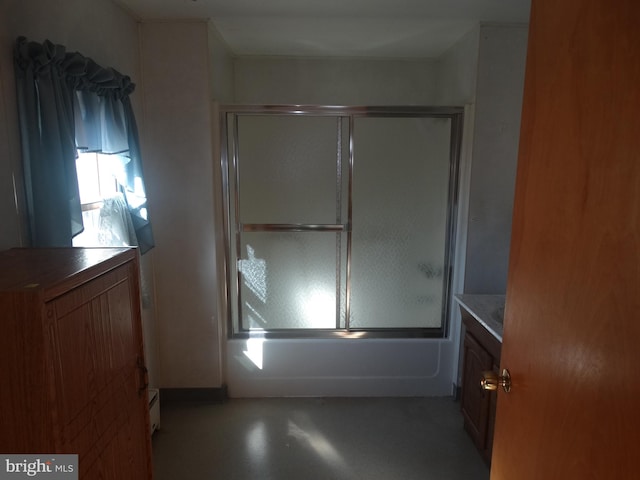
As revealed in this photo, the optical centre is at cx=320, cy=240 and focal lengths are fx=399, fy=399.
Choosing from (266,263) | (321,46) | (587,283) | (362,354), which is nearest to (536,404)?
(587,283)

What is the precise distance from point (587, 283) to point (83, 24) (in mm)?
2071

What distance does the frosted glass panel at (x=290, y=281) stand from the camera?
2.79m

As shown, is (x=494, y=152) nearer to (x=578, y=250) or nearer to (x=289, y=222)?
(x=289, y=222)

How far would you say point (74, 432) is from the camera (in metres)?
0.94

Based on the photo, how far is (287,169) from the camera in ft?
8.87

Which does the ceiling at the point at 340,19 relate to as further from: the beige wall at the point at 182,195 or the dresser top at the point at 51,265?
the dresser top at the point at 51,265

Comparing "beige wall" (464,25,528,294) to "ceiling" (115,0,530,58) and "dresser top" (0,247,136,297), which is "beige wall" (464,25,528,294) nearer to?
"ceiling" (115,0,530,58)

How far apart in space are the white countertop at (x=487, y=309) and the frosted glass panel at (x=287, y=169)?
3.40 ft

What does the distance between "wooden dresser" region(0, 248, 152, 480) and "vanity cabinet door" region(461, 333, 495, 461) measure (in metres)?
1.56

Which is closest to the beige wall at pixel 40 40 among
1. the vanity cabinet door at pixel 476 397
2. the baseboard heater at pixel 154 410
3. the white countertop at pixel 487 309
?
the baseboard heater at pixel 154 410

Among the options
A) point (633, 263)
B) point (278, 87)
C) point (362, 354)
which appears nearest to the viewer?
point (633, 263)

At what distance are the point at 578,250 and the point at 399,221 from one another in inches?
76.9

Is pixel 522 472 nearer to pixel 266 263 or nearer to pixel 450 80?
pixel 266 263

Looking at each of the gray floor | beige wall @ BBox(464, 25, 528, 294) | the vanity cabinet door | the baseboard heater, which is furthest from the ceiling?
the gray floor
